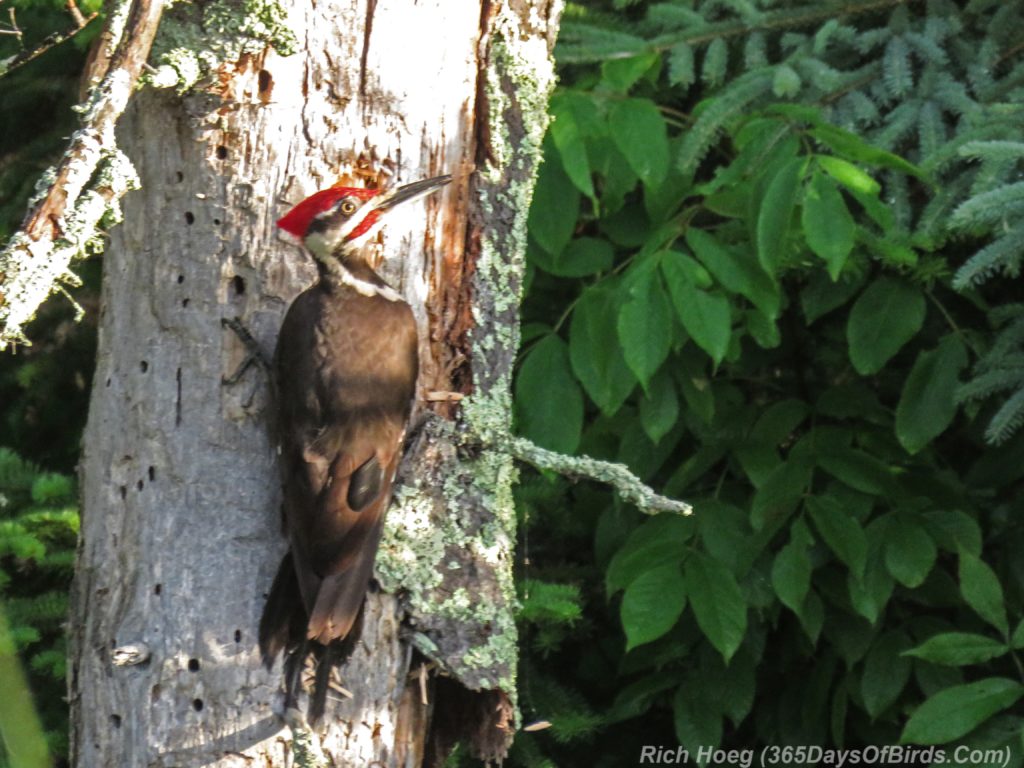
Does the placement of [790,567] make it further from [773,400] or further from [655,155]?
[655,155]

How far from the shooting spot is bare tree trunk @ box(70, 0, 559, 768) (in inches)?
93.8

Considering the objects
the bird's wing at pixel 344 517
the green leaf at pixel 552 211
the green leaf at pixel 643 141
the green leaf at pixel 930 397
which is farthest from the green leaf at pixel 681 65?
the bird's wing at pixel 344 517

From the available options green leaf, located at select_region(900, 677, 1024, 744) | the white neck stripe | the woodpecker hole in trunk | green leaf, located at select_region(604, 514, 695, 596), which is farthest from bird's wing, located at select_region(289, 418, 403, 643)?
green leaf, located at select_region(900, 677, 1024, 744)

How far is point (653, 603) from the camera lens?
3.32m

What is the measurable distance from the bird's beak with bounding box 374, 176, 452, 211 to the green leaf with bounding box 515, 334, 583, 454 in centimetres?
94

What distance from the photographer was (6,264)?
6.06ft

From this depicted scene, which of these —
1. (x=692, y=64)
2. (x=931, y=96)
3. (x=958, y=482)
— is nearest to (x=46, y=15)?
(x=692, y=64)

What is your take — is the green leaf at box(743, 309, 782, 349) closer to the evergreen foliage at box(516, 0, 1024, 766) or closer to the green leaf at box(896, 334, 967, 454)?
the evergreen foliage at box(516, 0, 1024, 766)

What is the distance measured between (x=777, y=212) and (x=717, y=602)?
3.22 feet

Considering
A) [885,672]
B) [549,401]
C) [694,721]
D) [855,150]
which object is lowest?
[694,721]

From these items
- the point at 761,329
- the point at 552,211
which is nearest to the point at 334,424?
the point at 552,211

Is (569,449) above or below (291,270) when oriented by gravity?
below

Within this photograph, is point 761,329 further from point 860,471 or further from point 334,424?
point 334,424

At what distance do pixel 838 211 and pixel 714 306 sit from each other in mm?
360
